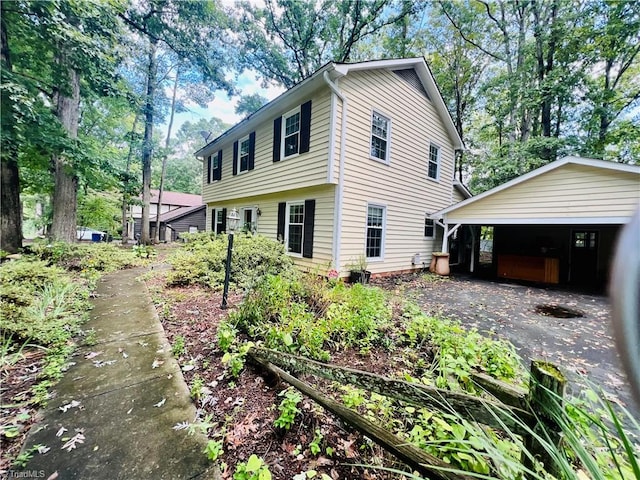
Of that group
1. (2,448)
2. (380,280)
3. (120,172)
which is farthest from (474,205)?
(120,172)

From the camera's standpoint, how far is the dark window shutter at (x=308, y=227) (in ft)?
26.4

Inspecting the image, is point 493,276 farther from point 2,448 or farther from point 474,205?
point 2,448

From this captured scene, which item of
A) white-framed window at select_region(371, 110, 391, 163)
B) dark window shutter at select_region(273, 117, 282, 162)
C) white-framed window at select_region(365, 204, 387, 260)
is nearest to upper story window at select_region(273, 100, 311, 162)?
dark window shutter at select_region(273, 117, 282, 162)

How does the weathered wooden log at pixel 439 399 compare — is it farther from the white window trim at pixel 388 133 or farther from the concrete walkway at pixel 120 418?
the white window trim at pixel 388 133

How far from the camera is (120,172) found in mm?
9836

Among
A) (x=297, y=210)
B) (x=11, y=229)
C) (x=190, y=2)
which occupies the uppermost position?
(x=190, y=2)

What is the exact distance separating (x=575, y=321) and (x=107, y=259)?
1180 cm

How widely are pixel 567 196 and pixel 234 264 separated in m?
9.27

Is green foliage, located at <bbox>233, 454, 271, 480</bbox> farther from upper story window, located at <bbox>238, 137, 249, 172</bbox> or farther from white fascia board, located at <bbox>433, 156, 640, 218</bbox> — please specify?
upper story window, located at <bbox>238, 137, 249, 172</bbox>

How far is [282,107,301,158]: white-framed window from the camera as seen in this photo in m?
8.28

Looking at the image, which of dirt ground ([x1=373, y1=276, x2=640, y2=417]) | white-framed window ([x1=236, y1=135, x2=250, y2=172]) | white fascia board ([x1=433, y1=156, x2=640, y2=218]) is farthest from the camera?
white-framed window ([x1=236, y1=135, x2=250, y2=172])

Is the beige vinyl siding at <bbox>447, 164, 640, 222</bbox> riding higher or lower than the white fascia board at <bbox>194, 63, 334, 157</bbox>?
lower

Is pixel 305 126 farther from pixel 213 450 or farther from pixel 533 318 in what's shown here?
pixel 213 450

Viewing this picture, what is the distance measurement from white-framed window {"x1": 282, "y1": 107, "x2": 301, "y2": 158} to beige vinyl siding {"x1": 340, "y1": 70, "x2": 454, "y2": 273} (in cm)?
178
